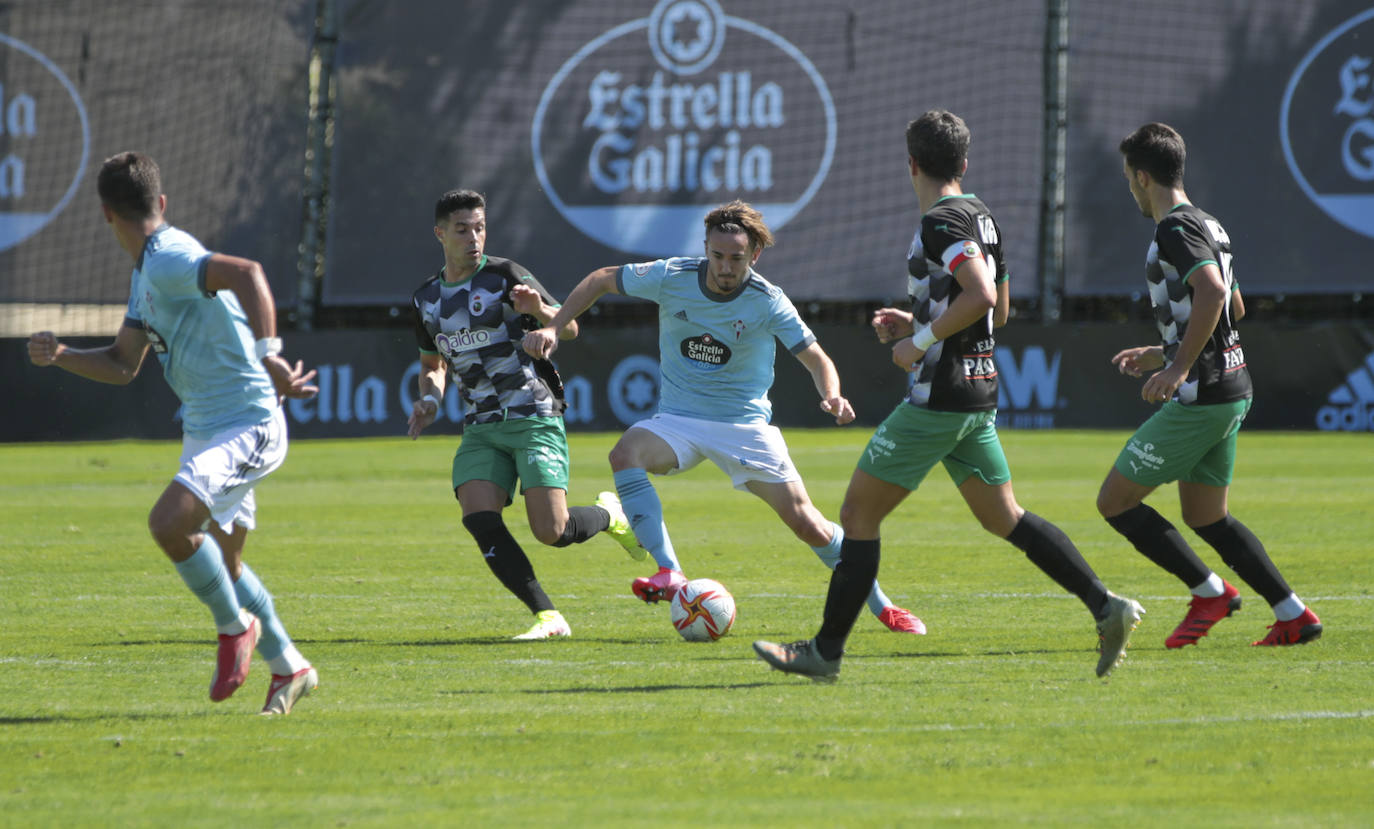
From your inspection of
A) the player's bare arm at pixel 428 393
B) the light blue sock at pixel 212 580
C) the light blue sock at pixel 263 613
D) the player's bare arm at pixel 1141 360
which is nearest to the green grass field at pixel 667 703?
the light blue sock at pixel 263 613

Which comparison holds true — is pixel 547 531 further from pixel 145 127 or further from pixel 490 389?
pixel 145 127

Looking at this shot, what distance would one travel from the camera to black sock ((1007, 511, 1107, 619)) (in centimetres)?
646

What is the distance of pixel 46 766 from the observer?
508cm

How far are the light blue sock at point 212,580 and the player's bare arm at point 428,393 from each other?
7.06 ft

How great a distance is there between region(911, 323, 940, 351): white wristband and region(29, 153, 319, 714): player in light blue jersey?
2.16m

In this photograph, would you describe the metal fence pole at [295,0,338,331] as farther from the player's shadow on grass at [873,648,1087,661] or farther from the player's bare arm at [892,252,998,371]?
the player's bare arm at [892,252,998,371]

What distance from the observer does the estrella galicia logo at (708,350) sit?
7.90 metres

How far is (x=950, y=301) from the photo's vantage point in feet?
20.3

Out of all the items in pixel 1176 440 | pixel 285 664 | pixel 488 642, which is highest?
pixel 1176 440

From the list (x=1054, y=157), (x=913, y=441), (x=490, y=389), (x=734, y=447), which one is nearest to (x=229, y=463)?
(x=913, y=441)

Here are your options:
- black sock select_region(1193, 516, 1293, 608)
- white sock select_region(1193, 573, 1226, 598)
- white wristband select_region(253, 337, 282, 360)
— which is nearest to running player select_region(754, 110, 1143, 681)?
white sock select_region(1193, 573, 1226, 598)

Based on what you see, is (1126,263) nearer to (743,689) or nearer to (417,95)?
(417,95)

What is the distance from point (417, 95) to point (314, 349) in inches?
183

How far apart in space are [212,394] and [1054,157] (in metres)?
19.8
